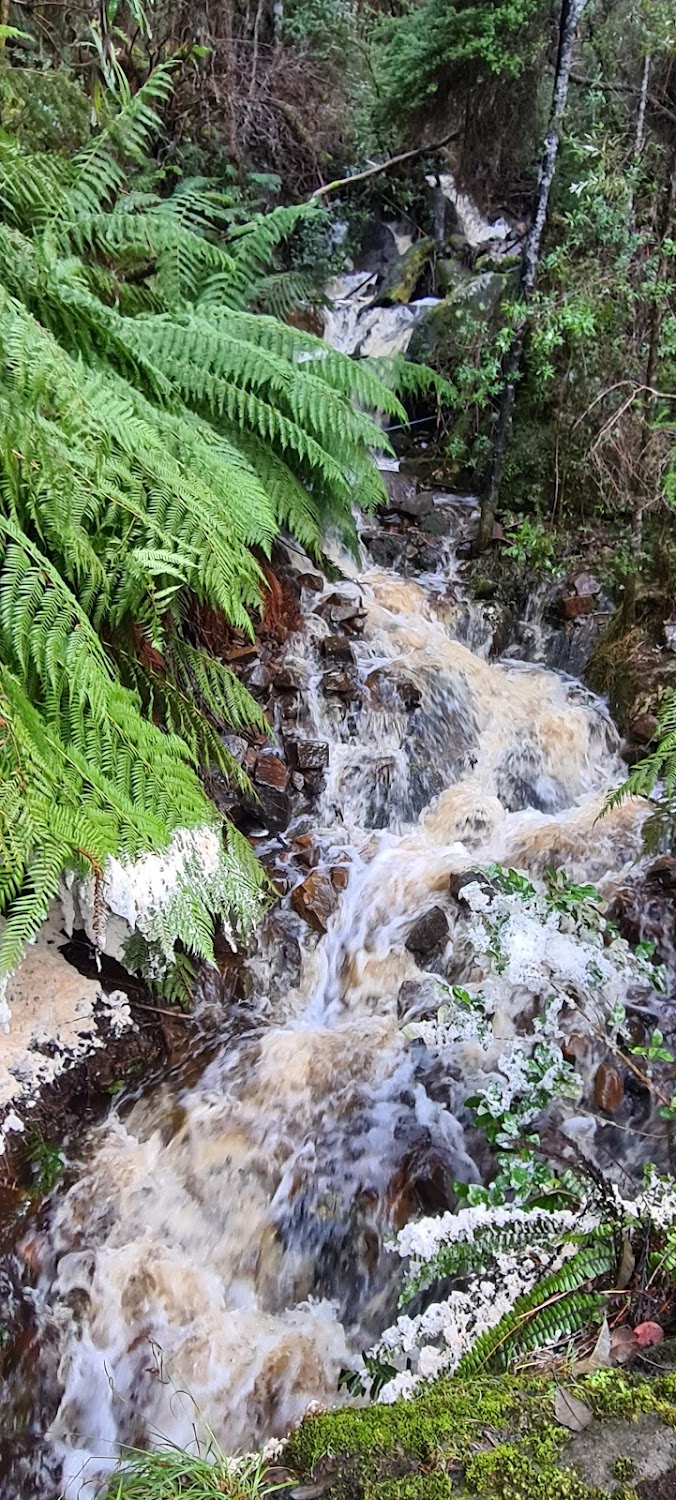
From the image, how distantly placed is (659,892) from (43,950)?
8.42ft

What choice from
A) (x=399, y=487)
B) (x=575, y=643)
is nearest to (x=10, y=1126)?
(x=575, y=643)

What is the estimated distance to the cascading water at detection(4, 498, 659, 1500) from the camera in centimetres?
218

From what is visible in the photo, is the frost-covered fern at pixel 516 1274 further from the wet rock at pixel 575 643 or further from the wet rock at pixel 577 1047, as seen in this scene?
the wet rock at pixel 575 643

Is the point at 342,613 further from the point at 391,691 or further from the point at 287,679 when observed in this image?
the point at 287,679

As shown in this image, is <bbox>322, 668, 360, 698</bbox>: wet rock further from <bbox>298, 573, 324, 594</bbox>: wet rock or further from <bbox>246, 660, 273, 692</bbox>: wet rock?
<bbox>298, 573, 324, 594</bbox>: wet rock

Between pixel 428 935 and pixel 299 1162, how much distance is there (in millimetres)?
1049

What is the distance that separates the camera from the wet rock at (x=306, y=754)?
396cm

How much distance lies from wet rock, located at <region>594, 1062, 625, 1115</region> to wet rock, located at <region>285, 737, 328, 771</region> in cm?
191

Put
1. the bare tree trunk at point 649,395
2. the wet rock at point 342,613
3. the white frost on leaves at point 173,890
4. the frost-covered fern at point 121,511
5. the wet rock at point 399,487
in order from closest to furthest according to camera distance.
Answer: the frost-covered fern at point 121,511 → the white frost on leaves at point 173,890 → the wet rock at point 342,613 → the bare tree trunk at point 649,395 → the wet rock at point 399,487

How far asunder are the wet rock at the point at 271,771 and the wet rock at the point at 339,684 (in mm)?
580

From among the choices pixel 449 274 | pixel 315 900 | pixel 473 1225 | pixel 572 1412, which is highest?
pixel 449 274

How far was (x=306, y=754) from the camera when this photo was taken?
398 cm

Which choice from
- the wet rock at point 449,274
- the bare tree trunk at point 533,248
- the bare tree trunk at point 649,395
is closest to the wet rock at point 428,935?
the bare tree trunk at point 649,395

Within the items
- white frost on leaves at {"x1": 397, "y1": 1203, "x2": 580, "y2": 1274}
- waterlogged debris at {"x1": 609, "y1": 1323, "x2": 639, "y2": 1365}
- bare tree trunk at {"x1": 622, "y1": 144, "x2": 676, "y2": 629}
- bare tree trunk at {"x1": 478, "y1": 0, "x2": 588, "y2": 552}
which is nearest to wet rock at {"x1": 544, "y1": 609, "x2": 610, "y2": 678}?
bare tree trunk at {"x1": 622, "y1": 144, "x2": 676, "y2": 629}
